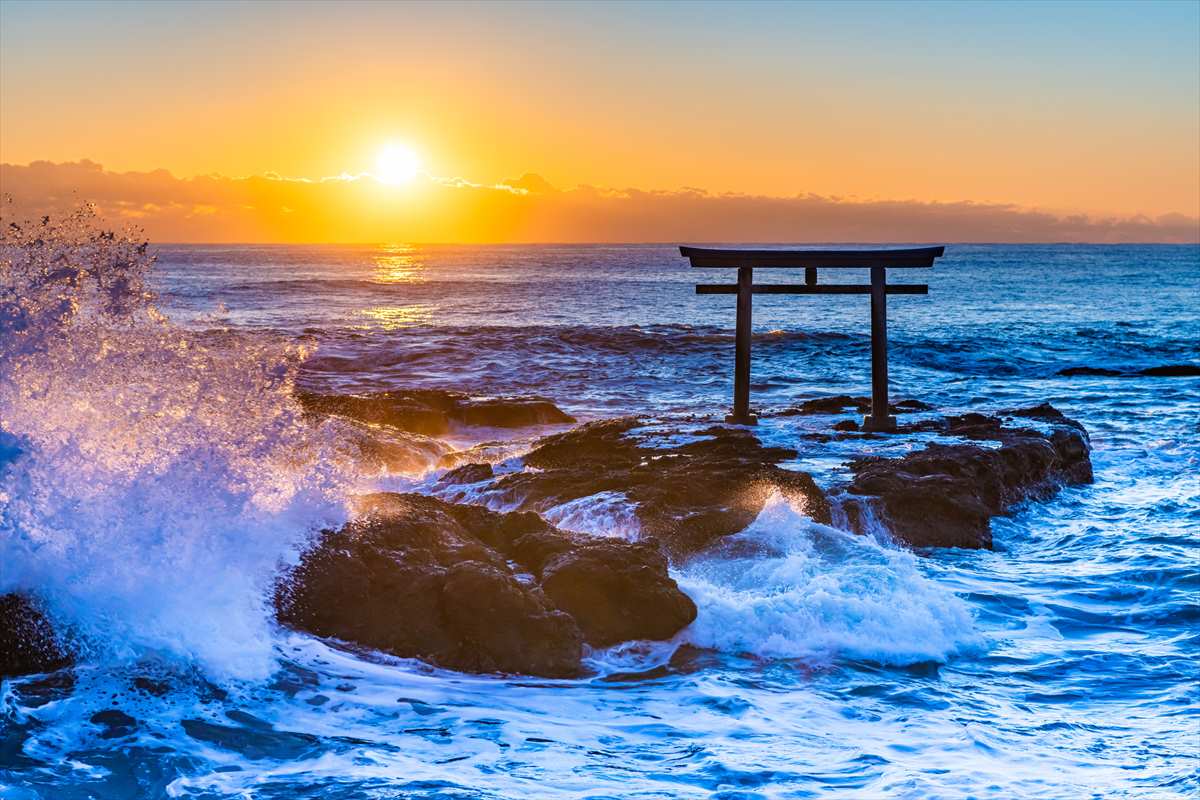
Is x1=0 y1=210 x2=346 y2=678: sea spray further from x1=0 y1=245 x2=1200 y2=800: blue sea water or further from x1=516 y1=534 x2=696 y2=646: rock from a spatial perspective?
x1=516 y1=534 x2=696 y2=646: rock

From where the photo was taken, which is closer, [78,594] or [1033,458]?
[78,594]

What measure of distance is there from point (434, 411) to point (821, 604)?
1032cm

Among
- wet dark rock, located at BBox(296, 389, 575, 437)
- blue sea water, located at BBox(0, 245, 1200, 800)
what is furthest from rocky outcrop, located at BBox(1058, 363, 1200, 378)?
wet dark rock, located at BBox(296, 389, 575, 437)

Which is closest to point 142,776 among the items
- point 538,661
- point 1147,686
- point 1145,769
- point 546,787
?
point 546,787

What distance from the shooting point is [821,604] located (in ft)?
27.0

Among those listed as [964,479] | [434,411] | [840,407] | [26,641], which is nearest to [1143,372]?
[840,407]

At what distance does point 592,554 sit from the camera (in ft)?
27.0

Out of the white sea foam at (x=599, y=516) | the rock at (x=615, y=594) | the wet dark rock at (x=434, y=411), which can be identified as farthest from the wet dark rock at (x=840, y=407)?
the rock at (x=615, y=594)

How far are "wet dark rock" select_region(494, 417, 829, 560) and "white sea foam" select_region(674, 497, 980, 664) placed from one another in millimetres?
462

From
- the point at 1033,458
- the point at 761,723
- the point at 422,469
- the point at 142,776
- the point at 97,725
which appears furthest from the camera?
the point at 422,469

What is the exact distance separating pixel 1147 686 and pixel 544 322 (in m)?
35.5

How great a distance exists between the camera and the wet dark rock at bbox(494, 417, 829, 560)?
10.0 meters

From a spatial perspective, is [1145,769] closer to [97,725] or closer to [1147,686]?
[1147,686]

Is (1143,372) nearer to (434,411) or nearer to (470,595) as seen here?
(434,411)
